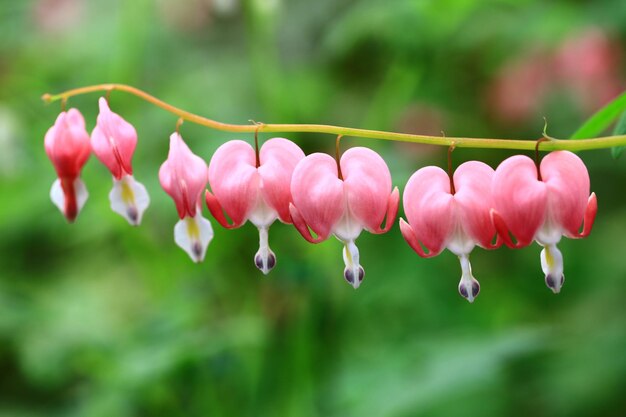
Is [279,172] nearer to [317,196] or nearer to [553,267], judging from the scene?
[317,196]

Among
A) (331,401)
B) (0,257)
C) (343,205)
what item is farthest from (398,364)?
(0,257)

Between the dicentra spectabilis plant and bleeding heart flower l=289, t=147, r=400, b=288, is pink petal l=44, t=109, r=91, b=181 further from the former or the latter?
bleeding heart flower l=289, t=147, r=400, b=288

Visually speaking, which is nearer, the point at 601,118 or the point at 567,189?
the point at 567,189

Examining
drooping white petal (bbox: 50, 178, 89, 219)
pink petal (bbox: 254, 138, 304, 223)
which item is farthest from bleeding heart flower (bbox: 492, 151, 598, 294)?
drooping white petal (bbox: 50, 178, 89, 219)

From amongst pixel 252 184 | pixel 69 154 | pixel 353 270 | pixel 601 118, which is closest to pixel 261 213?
pixel 252 184

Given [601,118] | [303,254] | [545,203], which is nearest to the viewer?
[545,203]

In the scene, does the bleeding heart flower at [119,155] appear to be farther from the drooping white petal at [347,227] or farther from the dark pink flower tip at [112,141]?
the drooping white petal at [347,227]

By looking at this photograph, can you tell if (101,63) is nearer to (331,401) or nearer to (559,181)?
(331,401)
